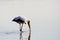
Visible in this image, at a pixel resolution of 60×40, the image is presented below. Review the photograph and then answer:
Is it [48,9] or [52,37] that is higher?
[48,9]

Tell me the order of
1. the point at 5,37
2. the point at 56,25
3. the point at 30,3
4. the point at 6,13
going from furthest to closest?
the point at 30,3, the point at 6,13, the point at 56,25, the point at 5,37

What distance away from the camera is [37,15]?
5.67 feet

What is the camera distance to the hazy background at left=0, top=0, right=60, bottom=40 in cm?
135

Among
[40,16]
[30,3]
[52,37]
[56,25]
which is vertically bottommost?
[52,37]

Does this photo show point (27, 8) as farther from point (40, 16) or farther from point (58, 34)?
point (58, 34)

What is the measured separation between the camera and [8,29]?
1359mm

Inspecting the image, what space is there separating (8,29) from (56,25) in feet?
1.53

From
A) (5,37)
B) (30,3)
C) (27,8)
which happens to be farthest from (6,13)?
(5,37)

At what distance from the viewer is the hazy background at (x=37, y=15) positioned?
1354 mm

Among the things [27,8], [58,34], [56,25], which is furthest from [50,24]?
[27,8]

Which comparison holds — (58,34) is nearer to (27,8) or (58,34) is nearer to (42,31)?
(42,31)

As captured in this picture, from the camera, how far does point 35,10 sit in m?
1.81

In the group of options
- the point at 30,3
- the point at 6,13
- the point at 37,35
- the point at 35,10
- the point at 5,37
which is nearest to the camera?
the point at 5,37

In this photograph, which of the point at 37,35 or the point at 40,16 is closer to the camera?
the point at 37,35
